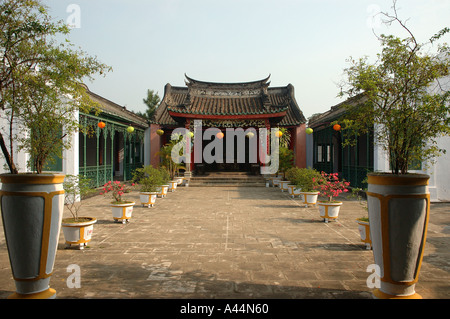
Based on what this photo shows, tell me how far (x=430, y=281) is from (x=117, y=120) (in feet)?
38.2

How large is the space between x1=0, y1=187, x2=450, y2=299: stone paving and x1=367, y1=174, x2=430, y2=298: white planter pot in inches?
16.5

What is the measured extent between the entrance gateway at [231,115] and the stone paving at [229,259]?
7.93m

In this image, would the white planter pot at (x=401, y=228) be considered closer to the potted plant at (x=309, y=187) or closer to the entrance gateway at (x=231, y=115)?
the potted plant at (x=309, y=187)

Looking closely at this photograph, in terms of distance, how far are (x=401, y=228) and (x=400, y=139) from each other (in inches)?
35.8

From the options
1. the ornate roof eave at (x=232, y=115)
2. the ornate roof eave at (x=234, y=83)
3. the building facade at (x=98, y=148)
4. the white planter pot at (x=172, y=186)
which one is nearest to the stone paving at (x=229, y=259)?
the building facade at (x=98, y=148)

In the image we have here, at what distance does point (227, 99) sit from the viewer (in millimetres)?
17266

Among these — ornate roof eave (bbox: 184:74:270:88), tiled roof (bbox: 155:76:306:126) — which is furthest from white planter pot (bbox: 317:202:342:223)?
ornate roof eave (bbox: 184:74:270:88)

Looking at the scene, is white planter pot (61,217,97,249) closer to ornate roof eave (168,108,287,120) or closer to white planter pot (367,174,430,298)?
white planter pot (367,174,430,298)

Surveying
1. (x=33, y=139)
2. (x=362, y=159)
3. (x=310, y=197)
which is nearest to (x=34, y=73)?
(x=33, y=139)

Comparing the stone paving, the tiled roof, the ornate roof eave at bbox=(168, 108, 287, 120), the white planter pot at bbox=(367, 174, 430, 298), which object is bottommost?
the stone paving

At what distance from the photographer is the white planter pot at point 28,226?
2.63m

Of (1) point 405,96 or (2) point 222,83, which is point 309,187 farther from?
(2) point 222,83

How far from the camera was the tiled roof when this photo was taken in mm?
16109

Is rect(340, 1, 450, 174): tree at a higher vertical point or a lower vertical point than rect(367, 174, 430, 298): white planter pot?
higher
